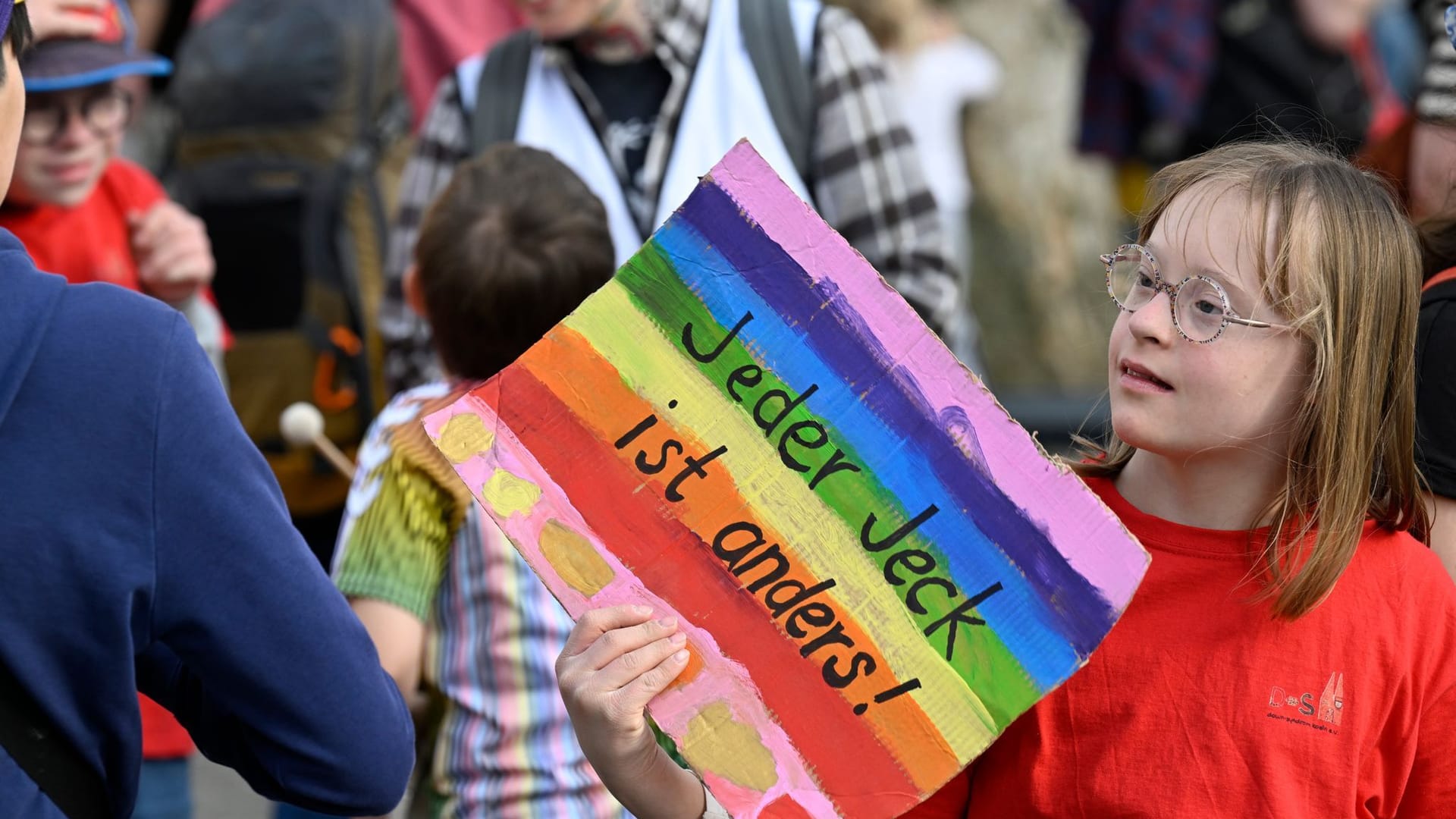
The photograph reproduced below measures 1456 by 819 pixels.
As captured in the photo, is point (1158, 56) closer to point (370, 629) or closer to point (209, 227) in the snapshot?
point (209, 227)

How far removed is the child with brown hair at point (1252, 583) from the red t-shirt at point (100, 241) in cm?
139

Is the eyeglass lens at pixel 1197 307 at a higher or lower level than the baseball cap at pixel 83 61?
higher

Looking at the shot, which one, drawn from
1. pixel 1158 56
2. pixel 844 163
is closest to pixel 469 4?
pixel 844 163

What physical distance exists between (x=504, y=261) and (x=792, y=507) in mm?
805

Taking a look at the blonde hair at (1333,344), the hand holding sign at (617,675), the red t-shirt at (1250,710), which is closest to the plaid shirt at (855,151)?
the blonde hair at (1333,344)

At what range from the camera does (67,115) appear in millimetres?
2768

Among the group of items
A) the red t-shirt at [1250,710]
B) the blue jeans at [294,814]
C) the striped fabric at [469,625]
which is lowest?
the blue jeans at [294,814]

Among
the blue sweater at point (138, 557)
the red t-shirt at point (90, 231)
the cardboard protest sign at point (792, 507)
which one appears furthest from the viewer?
the red t-shirt at point (90, 231)

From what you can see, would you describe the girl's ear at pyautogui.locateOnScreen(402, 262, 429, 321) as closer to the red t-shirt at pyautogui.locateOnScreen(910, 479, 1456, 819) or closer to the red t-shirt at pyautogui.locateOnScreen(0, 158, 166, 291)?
the red t-shirt at pyautogui.locateOnScreen(0, 158, 166, 291)

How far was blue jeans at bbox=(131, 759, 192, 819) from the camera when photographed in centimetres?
274

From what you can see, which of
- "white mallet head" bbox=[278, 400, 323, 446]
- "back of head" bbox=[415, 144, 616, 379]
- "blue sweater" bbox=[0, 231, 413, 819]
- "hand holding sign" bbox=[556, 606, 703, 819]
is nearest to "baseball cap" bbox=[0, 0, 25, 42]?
"blue sweater" bbox=[0, 231, 413, 819]

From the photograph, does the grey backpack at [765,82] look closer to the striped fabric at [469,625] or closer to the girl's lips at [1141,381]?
the striped fabric at [469,625]

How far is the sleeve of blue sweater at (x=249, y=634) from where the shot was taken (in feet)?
4.67

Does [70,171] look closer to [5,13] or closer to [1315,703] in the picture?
[5,13]
